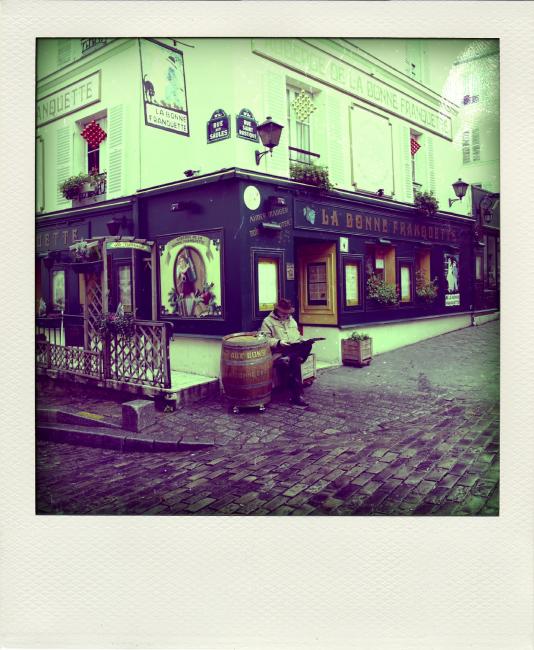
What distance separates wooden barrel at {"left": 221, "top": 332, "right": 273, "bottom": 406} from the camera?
3.28 m

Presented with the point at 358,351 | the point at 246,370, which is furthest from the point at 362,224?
the point at 246,370

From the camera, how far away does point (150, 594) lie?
98.5 inches

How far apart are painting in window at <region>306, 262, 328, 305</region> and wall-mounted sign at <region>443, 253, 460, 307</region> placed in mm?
1187

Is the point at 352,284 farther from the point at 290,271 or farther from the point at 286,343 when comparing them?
the point at 286,343

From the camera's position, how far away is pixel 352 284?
3.93 metres

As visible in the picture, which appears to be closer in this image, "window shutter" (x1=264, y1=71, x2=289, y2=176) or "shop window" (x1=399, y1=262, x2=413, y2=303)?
"window shutter" (x1=264, y1=71, x2=289, y2=176)

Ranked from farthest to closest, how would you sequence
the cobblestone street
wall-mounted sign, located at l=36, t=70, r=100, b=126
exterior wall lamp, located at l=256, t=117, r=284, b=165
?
1. exterior wall lamp, located at l=256, t=117, r=284, b=165
2. wall-mounted sign, located at l=36, t=70, r=100, b=126
3. the cobblestone street

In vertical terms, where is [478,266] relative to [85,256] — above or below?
below

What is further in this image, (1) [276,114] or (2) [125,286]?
(2) [125,286]

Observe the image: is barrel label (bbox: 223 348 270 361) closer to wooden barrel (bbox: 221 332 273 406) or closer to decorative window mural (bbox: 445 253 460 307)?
wooden barrel (bbox: 221 332 273 406)

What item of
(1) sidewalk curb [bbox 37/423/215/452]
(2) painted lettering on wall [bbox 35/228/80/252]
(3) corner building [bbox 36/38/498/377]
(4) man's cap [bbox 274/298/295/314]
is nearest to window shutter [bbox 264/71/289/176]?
(3) corner building [bbox 36/38/498/377]

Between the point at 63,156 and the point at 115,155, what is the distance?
579 millimetres
